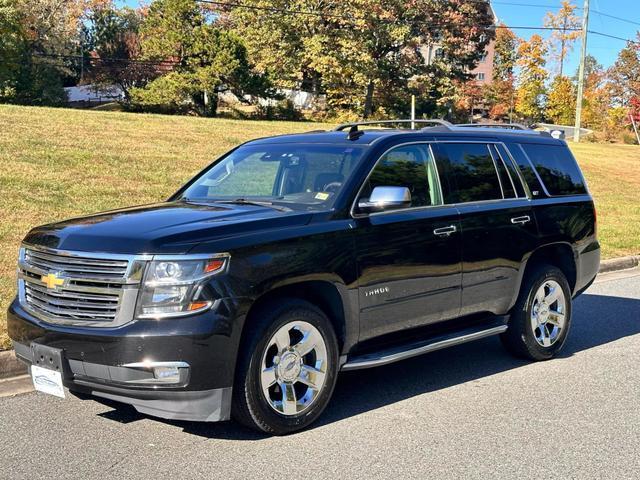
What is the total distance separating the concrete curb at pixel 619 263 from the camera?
11.8m

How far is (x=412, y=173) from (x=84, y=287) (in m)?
2.60

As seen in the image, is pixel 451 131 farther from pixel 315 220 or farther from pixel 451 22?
pixel 451 22

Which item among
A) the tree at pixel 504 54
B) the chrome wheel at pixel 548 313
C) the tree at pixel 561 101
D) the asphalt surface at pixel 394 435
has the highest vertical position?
the tree at pixel 504 54

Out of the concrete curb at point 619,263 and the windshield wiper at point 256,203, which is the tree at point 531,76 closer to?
the concrete curb at point 619,263

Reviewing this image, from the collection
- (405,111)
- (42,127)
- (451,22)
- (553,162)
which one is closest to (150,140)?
(42,127)

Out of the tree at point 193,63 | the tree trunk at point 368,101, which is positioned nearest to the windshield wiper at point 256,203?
the tree at point 193,63

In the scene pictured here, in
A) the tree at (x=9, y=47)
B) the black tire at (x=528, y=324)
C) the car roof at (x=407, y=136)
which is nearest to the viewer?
the car roof at (x=407, y=136)

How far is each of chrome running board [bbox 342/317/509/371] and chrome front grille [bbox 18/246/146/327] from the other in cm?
159

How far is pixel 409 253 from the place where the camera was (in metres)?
5.27

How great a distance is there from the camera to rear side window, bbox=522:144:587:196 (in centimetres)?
682

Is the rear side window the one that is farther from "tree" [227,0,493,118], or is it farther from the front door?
A: "tree" [227,0,493,118]

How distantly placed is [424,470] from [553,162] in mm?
3835

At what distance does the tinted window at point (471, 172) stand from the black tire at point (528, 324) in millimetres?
813

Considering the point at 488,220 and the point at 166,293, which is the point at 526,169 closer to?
the point at 488,220
